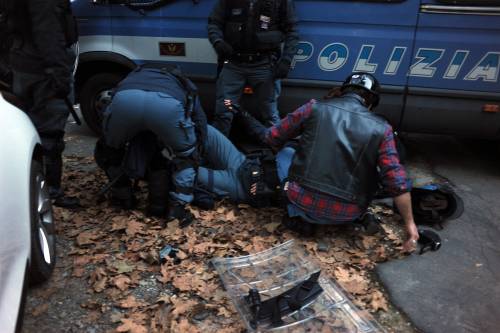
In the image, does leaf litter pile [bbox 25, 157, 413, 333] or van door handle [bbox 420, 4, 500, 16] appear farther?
van door handle [bbox 420, 4, 500, 16]

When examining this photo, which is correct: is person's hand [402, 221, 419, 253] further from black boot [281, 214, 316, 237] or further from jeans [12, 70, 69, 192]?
jeans [12, 70, 69, 192]

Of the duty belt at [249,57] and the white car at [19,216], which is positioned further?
the duty belt at [249,57]

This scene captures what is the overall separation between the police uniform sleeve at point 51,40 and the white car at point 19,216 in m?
0.80

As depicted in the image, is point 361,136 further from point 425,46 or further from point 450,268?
point 425,46

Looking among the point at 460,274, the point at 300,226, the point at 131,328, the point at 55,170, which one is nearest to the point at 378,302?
the point at 460,274

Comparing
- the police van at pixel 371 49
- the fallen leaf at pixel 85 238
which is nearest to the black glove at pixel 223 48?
the police van at pixel 371 49

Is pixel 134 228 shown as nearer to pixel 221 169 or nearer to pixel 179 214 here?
pixel 179 214

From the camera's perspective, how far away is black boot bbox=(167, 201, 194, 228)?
11.3ft

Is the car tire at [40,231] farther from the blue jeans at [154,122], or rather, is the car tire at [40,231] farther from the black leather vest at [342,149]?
the black leather vest at [342,149]

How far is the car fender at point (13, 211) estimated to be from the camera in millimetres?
1879

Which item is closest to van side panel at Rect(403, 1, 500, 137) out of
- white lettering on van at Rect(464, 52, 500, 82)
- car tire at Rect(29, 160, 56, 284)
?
white lettering on van at Rect(464, 52, 500, 82)

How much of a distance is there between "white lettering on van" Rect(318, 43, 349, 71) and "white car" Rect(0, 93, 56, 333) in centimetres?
267

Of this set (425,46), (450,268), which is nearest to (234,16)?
(425,46)

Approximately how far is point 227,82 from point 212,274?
2.09 metres
